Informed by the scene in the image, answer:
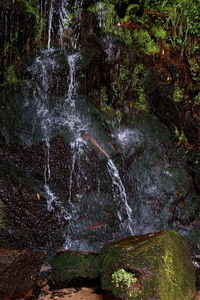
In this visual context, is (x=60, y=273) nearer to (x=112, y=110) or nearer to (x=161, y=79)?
(x=112, y=110)

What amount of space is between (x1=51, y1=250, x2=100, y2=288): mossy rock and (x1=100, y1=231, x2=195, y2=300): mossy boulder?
0.42m

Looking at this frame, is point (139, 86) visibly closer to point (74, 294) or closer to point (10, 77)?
point (10, 77)

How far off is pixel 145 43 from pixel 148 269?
5.55m

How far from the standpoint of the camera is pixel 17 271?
153 inches

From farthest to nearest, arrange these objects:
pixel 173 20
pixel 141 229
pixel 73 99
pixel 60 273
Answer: pixel 173 20
pixel 73 99
pixel 141 229
pixel 60 273

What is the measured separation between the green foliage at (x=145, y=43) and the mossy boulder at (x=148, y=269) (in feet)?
15.9

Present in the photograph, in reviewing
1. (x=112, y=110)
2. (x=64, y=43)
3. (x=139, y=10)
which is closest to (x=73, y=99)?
(x=112, y=110)

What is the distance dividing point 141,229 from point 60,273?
216 centimetres

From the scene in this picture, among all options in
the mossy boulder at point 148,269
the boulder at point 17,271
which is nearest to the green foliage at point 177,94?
the mossy boulder at point 148,269

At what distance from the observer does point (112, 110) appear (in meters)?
7.06

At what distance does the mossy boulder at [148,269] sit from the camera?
3627 mm

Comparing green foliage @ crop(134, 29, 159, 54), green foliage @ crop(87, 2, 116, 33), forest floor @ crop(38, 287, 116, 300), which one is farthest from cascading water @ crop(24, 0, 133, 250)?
green foliage @ crop(134, 29, 159, 54)

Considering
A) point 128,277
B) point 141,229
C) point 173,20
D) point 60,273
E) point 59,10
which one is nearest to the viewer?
point 128,277

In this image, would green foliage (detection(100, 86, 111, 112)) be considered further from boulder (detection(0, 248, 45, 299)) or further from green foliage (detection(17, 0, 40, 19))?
boulder (detection(0, 248, 45, 299))
